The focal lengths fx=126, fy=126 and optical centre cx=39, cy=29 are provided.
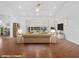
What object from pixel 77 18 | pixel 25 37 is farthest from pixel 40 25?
pixel 77 18

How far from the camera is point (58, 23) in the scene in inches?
443

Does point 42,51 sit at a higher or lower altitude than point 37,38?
lower

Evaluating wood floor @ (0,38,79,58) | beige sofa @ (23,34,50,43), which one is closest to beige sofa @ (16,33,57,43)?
beige sofa @ (23,34,50,43)

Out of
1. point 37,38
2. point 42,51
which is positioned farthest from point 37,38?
point 42,51

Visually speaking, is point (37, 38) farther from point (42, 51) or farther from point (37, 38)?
point (42, 51)

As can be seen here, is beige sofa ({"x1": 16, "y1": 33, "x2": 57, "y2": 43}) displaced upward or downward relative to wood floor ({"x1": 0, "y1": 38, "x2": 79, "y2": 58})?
upward

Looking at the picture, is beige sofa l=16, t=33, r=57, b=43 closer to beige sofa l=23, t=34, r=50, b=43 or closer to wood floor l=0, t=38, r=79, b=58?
beige sofa l=23, t=34, r=50, b=43

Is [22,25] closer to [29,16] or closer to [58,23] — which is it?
[29,16]

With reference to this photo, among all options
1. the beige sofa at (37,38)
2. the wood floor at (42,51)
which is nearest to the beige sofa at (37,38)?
the beige sofa at (37,38)

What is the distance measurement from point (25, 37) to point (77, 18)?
3.64 m

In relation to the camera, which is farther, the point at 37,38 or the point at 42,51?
the point at 37,38

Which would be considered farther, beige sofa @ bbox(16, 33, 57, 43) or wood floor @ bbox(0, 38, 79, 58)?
beige sofa @ bbox(16, 33, 57, 43)

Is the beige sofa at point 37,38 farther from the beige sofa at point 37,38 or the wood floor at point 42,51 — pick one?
the wood floor at point 42,51

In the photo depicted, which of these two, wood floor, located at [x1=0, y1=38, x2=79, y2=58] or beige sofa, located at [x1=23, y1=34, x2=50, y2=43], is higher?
beige sofa, located at [x1=23, y1=34, x2=50, y2=43]
